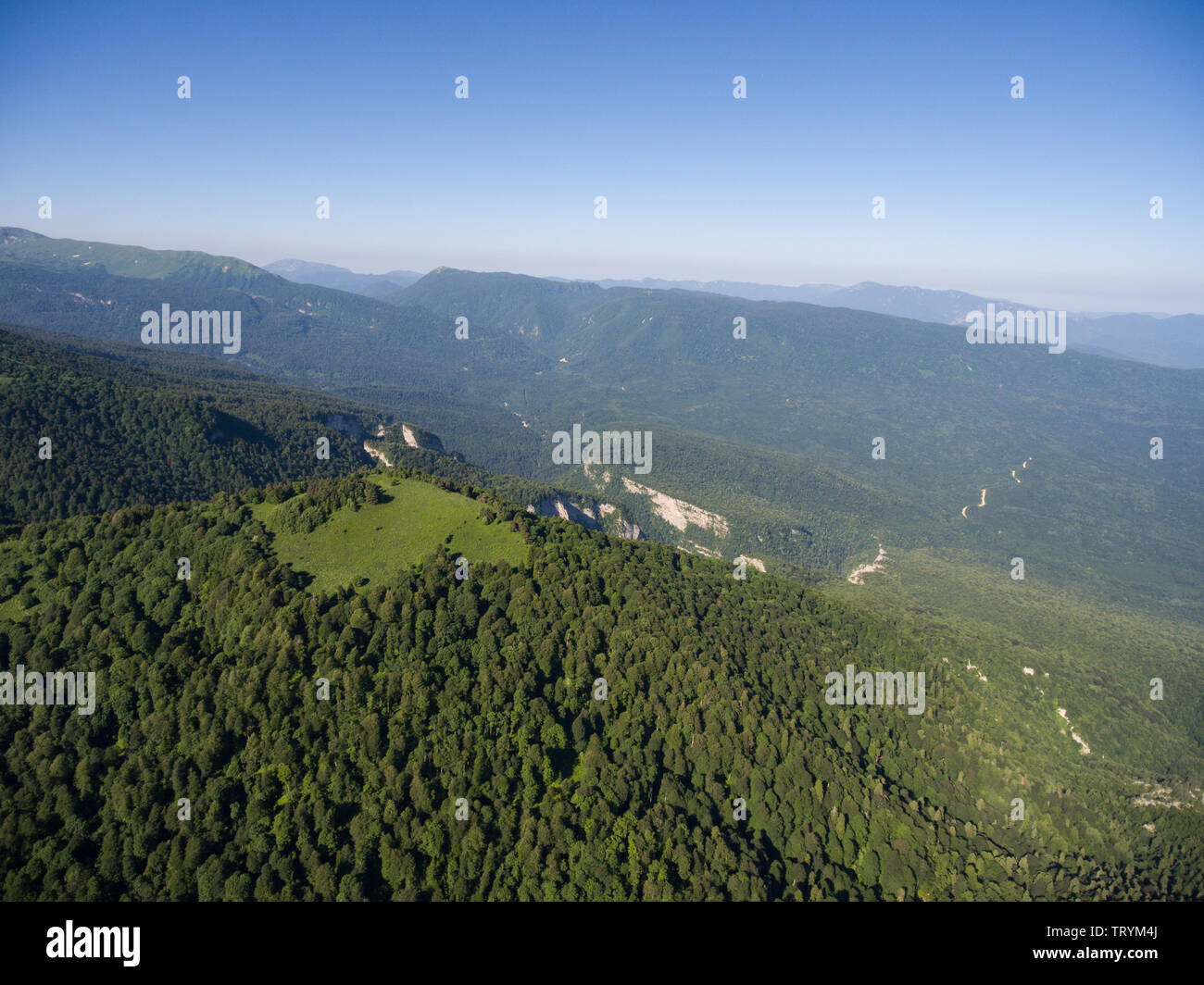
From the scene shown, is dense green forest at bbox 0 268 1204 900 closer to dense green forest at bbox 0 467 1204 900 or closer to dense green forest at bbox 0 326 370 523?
dense green forest at bbox 0 467 1204 900

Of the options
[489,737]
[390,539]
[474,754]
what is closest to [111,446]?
[390,539]

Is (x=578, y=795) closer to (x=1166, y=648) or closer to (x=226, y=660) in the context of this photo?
(x=226, y=660)

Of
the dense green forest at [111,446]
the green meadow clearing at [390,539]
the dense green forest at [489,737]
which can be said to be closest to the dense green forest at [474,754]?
the dense green forest at [489,737]

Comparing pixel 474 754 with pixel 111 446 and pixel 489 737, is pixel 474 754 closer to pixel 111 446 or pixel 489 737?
pixel 489 737

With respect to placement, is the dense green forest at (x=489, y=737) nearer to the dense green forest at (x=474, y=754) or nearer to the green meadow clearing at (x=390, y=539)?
the dense green forest at (x=474, y=754)

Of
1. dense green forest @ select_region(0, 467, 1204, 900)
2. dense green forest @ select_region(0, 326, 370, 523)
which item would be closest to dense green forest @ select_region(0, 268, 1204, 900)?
dense green forest @ select_region(0, 467, 1204, 900)

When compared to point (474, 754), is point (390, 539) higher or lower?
higher
